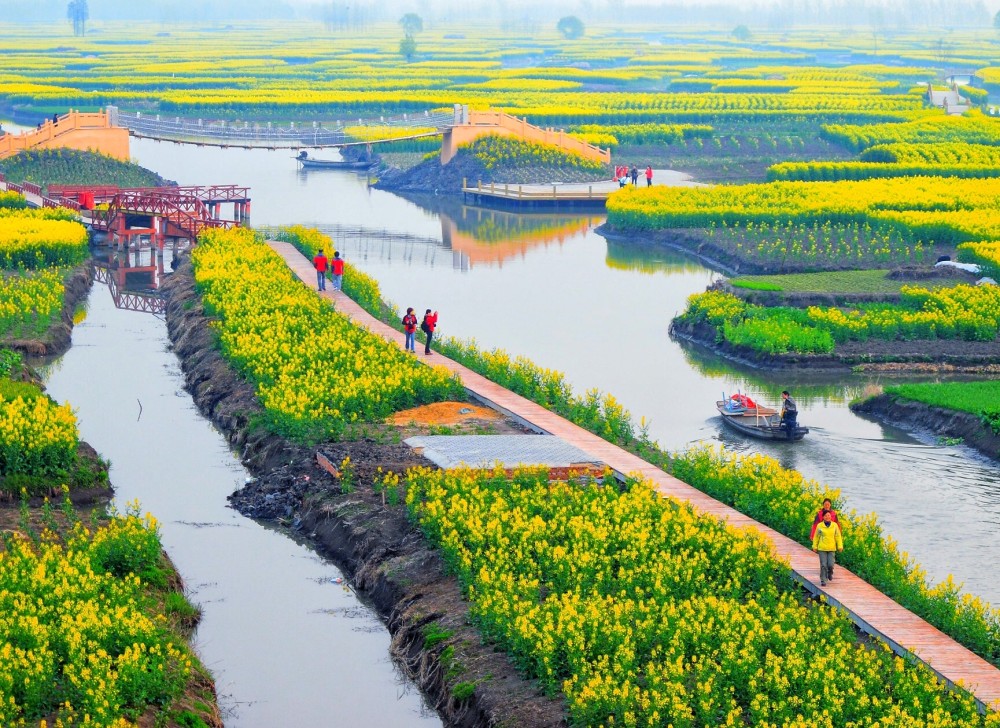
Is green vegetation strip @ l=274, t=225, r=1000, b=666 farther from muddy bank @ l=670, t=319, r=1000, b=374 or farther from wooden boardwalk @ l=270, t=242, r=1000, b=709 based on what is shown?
muddy bank @ l=670, t=319, r=1000, b=374

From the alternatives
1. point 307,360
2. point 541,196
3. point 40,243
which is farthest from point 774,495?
point 541,196

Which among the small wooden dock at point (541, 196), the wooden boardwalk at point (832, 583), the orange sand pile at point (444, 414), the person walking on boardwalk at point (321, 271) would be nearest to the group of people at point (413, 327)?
the wooden boardwalk at point (832, 583)

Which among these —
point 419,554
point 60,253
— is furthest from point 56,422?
point 60,253

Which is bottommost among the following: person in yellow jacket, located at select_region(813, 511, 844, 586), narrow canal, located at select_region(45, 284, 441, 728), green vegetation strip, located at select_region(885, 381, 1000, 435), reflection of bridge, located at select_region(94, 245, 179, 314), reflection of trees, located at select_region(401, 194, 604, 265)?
reflection of trees, located at select_region(401, 194, 604, 265)

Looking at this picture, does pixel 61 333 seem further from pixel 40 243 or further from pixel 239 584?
pixel 239 584

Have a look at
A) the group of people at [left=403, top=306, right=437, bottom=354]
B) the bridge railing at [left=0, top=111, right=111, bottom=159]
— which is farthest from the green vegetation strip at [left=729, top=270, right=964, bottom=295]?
the bridge railing at [left=0, top=111, right=111, bottom=159]

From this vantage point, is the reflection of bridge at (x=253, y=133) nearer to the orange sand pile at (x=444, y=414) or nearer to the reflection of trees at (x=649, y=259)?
the reflection of trees at (x=649, y=259)

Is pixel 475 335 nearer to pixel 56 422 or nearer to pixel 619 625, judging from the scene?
pixel 56 422
